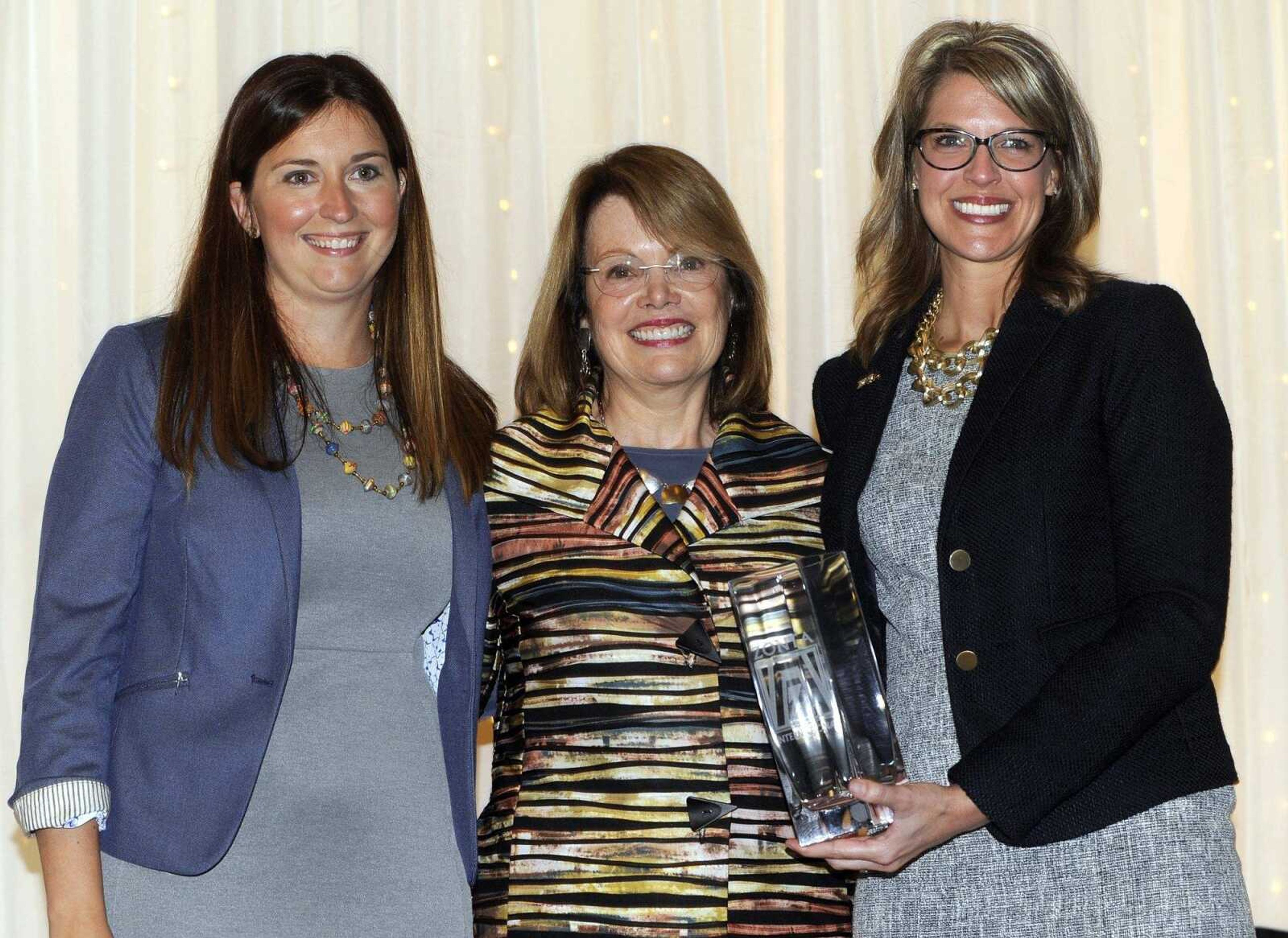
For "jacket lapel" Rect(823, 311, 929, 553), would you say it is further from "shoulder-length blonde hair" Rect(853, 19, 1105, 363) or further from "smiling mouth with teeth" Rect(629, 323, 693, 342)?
"smiling mouth with teeth" Rect(629, 323, 693, 342)

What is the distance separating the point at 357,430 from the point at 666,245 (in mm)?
601

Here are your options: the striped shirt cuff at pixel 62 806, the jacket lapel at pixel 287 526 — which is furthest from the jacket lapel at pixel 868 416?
the striped shirt cuff at pixel 62 806

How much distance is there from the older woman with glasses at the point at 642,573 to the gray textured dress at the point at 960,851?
24cm

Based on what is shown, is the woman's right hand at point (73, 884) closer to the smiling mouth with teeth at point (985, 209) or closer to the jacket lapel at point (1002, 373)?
the jacket lapel at point (1002, 373)

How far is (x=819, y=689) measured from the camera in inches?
70.6

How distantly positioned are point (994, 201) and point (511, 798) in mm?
Result: 1106

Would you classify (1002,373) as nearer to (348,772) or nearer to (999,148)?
(999,148)

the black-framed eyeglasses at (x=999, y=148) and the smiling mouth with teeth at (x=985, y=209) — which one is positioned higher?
the black-framed eyeglasses at (x=999, y=148)

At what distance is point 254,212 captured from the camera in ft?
7.16

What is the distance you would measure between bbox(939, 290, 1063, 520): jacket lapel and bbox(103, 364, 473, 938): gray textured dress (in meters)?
0.76

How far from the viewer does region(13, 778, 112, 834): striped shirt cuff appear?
1795 millimetres

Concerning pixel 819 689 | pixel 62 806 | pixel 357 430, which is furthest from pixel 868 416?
pixel 62 806

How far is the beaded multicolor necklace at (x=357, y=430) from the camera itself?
2141mm

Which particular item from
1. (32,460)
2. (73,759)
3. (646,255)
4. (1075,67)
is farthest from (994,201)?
(32,460)
